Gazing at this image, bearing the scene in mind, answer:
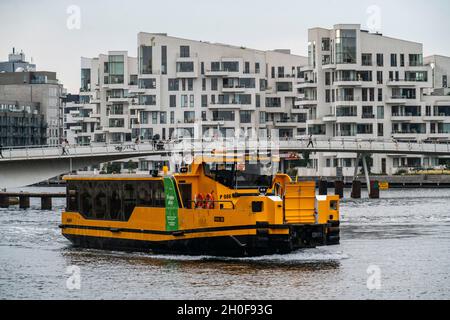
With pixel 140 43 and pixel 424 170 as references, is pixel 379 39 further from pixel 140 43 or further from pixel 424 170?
pixel 140 43

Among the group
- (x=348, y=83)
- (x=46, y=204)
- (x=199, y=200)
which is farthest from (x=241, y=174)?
(x=348, y=83)

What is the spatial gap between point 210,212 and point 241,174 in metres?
2.89

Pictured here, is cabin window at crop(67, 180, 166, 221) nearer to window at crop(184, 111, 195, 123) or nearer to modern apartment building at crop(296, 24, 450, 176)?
modern apartment building at crop(296, 24, 450, 176)

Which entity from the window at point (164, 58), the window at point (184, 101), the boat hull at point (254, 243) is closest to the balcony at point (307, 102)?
the window at point (184, 101)

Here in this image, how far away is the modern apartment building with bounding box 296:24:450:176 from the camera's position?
528 ft

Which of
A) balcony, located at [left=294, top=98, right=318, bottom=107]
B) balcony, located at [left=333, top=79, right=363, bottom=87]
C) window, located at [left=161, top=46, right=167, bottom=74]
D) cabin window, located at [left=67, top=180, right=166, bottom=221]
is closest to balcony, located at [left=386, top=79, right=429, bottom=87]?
balcony, located at [left=333, top=79, right=363, bottom=87]

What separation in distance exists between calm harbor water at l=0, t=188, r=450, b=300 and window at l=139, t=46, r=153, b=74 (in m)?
101

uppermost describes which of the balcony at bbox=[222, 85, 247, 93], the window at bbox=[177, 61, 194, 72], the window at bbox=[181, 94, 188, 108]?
the window at bbox=[177, 61, 194, 72]

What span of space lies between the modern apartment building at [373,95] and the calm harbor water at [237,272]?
96284mm

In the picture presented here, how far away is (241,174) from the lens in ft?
169

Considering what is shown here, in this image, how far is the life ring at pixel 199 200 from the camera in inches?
1999

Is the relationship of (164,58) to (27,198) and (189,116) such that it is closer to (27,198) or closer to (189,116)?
(189,116)
